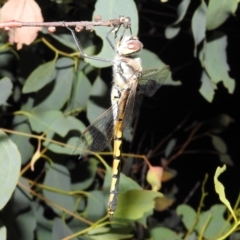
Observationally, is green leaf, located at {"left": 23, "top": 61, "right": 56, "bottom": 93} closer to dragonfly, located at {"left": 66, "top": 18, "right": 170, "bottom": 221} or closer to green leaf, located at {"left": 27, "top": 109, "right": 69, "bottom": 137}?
green leaf, located at {"left": 27, "top": 109, "right": 69, "bottom": 137}

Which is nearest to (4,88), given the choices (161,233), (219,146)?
(161,233)

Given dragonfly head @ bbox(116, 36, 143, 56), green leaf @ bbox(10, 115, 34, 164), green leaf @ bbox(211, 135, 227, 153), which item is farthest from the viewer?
green leaf @ bbox(211, 135, 227, 153)

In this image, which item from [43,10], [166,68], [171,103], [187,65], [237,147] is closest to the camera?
[166,68]

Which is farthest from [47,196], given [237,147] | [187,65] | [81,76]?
[237,147]

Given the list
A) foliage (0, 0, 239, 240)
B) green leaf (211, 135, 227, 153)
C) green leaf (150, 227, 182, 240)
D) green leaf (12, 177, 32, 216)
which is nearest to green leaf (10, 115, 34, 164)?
foliage (0, 0, 239, 240)

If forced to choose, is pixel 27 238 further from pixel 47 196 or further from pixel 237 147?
pixel 237 147

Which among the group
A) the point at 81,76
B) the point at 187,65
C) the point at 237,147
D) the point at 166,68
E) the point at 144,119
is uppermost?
the point at 166,68
